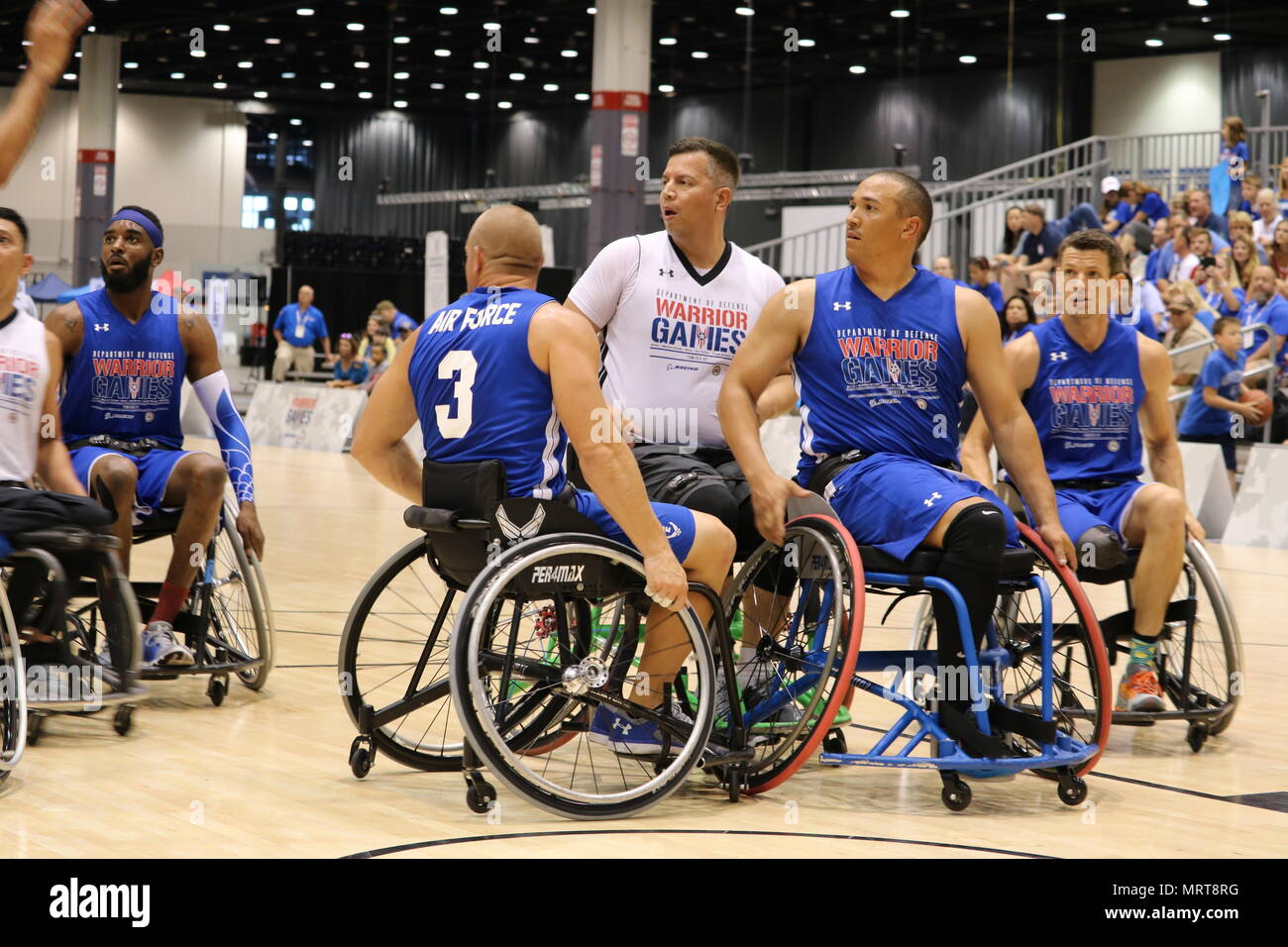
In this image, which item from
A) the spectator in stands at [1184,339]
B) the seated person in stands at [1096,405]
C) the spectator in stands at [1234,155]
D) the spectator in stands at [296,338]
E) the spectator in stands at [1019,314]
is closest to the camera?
the seated person in stands at [1096,405]

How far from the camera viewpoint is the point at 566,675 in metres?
3.25

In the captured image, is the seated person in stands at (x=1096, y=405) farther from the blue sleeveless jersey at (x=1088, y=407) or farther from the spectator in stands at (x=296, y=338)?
the spectator in stands at (x=296, y=338)

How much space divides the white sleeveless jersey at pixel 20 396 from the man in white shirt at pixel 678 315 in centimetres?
134

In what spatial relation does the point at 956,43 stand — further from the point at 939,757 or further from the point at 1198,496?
the point at 939,757

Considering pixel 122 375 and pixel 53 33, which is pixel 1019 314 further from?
pixel 53 33

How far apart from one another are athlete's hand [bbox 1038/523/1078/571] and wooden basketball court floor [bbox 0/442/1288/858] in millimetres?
546

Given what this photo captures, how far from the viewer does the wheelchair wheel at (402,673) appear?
11.7 ft

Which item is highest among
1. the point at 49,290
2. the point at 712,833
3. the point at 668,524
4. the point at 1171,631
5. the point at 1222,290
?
the point at 49,290

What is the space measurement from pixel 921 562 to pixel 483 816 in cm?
110

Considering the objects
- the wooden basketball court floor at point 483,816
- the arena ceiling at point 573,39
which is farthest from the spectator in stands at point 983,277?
Answer: the arena ceiling at point 573,39

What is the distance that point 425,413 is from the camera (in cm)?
346

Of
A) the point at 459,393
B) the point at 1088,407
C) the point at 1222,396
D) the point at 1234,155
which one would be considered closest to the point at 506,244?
the point at 459,393

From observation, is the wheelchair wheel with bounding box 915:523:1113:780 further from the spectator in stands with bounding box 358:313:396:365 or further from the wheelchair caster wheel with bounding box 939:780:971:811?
the spectator in stands with bounding box 358:313:396:365

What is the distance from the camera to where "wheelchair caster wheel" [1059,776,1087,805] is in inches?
137
